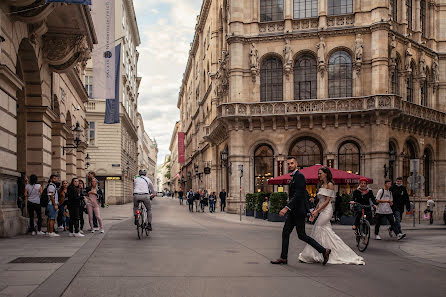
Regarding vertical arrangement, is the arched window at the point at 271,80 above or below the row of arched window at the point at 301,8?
below

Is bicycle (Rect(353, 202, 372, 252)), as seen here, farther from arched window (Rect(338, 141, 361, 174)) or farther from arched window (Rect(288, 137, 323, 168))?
arched window (Rect(288, 137, 323, 168))

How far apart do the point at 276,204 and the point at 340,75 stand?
12654 mm

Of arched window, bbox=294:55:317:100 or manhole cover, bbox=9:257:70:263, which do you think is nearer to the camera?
manhole cover, bbox=9:257:70:263

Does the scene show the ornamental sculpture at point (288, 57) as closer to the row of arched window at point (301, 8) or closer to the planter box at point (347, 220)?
the row of arched window at point (301, 8)

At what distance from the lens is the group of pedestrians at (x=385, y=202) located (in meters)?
14.2

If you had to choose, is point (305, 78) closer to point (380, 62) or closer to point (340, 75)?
point (340, 75)

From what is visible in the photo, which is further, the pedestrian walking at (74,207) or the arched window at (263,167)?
the arched window at (263,167)

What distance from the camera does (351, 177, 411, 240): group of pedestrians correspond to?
14.2 meters

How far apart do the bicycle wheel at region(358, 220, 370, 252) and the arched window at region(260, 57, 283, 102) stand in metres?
22.6

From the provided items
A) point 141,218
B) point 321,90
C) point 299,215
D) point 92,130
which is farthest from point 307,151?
point 299,215

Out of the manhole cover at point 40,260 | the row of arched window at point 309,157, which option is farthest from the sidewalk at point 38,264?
the row of arched window at point 309,157

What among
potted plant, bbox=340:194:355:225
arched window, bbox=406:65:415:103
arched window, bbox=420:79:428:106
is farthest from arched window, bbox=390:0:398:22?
potted plant, bbox=340:194:355:225

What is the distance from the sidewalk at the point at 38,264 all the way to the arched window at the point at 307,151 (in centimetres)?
2157

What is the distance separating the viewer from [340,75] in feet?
110
